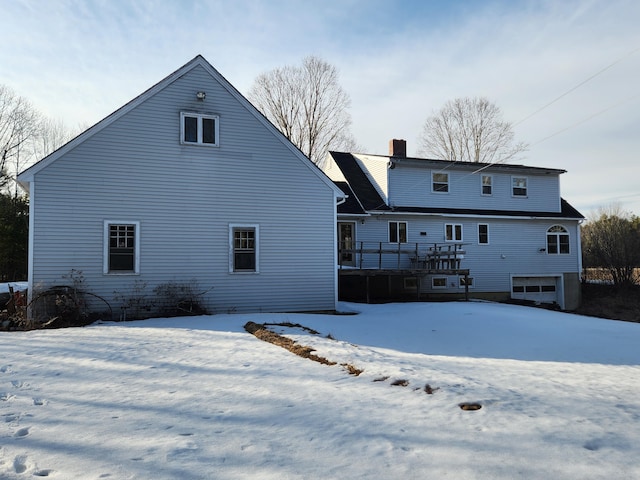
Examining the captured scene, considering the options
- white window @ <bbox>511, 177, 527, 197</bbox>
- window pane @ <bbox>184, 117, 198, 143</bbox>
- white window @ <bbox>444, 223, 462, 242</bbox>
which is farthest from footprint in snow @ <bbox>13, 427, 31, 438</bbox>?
white window @ <bbox>511, 177, 527, 197</bbox>

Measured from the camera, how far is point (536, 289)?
25.2 m

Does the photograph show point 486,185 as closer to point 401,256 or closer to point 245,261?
point 401,256

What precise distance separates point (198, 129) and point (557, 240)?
20.5 meters

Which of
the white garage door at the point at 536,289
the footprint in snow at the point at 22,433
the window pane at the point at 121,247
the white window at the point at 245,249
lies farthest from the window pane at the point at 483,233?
the footprint in snow at the point at 22,433

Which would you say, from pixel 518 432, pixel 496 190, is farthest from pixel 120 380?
pixel 496 190

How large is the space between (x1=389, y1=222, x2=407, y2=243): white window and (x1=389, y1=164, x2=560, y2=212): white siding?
111 cm

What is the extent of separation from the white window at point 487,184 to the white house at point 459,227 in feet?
0.18

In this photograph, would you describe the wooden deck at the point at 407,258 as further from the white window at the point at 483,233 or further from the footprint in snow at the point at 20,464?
the footprint in snow at the point at 20,464

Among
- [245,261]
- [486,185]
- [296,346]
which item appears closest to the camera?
[296,346]

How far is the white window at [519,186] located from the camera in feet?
83.6

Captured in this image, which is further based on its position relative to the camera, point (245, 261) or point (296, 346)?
point (245, 261)

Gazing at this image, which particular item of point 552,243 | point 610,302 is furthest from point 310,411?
point 610,302

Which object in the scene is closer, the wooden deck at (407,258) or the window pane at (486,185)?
the wooden deck at (407,258)

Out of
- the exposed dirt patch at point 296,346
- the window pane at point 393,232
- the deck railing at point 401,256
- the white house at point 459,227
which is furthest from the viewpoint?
the window pane at point 393,232
